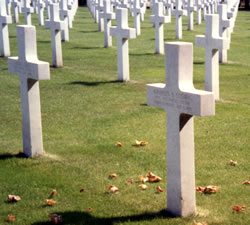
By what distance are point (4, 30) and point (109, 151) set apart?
33.1ft

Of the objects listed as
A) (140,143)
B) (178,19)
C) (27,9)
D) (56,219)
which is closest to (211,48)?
(140,143)

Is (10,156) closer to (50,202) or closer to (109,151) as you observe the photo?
(109,151)

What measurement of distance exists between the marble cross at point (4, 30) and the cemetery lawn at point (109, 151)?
6.51 feet

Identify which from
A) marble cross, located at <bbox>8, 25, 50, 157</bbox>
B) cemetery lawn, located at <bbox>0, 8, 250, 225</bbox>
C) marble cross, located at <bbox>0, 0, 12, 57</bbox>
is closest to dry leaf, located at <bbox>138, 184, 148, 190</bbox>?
cemetery lawn, located at <bbox>0, 8, 250, 225</bbox>

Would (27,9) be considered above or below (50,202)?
above

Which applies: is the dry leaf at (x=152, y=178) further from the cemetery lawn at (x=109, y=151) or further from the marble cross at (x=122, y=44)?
the marble cross at (x=122, y=44)

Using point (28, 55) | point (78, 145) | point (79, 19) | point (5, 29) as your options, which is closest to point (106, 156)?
point (78, 145)

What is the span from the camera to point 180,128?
18.9 ft

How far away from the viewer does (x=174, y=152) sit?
19.0 feet

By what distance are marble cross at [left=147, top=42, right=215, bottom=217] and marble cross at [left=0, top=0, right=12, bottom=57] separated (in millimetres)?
11914

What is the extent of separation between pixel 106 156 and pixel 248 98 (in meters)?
4.59

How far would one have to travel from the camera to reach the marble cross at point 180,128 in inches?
223

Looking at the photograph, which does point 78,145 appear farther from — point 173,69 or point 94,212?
point 173,69

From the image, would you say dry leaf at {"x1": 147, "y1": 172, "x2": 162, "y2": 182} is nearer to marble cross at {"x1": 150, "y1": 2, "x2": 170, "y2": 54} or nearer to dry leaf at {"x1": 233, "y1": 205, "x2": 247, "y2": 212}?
dry leaf at {"x1": 233, "y1": 205, "x2": 247, "y2": 212}
